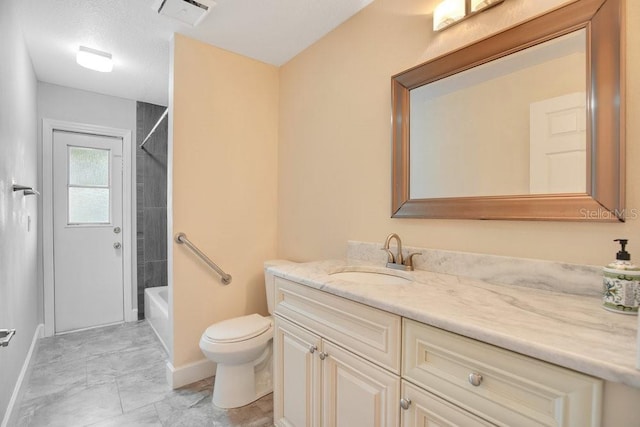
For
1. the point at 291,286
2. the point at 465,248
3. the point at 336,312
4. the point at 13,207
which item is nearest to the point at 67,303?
the point at 13,207

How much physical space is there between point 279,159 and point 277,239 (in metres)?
0.69

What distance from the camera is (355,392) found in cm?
112

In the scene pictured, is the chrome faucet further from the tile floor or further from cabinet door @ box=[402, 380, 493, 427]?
the tile floor

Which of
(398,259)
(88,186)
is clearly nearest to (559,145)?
(398,259)

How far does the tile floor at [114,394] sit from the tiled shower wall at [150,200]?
2.79 ft

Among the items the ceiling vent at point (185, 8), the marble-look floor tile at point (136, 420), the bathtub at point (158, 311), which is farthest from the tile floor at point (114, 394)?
the ceiling vent at point (185, 8)

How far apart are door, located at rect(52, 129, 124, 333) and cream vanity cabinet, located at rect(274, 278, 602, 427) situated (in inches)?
→ 103

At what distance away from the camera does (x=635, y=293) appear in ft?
2.70

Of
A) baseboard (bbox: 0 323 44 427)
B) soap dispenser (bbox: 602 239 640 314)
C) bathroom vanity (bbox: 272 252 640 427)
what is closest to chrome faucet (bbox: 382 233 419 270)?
bathroom vanity (bbox: 272 252 640 427)

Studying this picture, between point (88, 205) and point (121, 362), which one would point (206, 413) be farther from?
point (88, 205)

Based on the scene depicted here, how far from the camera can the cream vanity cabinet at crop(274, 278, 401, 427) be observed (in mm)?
1014

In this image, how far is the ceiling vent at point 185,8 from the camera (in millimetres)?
1772

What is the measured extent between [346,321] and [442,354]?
15.8 inches

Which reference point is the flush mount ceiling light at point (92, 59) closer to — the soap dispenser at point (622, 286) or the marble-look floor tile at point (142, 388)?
the marble-look floor tile at point (142, 388)
